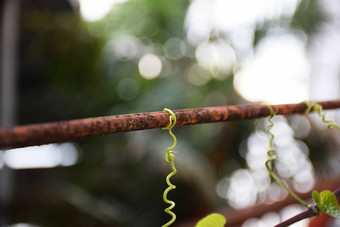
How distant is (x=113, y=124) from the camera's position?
18 centimetres

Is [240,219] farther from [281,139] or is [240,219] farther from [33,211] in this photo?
[281,139]

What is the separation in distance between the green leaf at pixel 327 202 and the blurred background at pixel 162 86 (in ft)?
5.74

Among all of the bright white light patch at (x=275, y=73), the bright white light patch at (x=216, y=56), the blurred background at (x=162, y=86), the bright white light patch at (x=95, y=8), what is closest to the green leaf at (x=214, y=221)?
the blurred background at (x=162, y=86)

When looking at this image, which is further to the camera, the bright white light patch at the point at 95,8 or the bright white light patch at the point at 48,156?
the bright white light patch at the point at 48,156

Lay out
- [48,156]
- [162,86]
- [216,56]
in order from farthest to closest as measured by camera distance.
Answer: [48,156] → [216,56] → [162,86]

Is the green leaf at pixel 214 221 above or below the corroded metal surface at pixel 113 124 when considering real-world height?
below

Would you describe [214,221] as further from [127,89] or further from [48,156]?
[48,156]

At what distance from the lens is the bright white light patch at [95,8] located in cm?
252

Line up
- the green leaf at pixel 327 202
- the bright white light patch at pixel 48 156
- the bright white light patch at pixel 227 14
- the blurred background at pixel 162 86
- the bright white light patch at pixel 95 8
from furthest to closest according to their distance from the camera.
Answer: the bright white light patch at pixel 48 156
the bright white light patch at pixel 95 8
the bright white light patch at pixel 227 14
the blurred background at pixel 162 86
the green leaf at pixel 327 202

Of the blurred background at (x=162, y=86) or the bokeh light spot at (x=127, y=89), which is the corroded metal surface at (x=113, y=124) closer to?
the blurred background at (x=162, y=86)

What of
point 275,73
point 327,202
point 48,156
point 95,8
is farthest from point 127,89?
point 327,202

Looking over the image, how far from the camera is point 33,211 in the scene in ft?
6.46

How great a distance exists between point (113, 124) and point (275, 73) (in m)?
2.63

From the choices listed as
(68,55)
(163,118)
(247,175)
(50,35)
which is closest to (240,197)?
(247,175)
